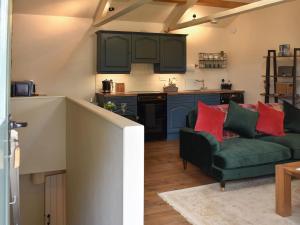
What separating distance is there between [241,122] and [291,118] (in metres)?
0.98

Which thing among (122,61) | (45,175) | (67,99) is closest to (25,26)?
(122,61)

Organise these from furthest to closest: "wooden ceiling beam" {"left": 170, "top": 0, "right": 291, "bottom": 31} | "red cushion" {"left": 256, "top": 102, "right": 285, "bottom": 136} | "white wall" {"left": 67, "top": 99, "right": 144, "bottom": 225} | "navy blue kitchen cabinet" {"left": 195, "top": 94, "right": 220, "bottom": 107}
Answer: "navy blue kitchen cabinet" {"left": 195, "top": 94, "right": 220, "bottom": 107} → "red cushion" {"left": 256, "top": 102, "right": 285, "bottom": 136} → "wooden ceiling beam" {"left": 170, "top": 0, "right": 291, "bottom": 31} → "white wall" {"left": 67, "top": 99, "right": 144, "bottom": 225}

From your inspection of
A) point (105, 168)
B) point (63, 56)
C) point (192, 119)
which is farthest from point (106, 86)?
point (105, 168)

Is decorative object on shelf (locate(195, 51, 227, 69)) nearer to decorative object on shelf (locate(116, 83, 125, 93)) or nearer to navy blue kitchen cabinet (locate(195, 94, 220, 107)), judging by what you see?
navy blue kitchen cabinet (locate(195, 94, 220, 107))

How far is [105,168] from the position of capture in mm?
2613

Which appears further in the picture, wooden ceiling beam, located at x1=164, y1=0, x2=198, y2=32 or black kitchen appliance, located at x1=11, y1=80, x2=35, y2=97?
wooden ceiling beam, located at x1=164, y1=0, x2=198, y2=32

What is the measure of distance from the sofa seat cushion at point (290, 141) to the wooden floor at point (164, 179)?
1008 millimetres

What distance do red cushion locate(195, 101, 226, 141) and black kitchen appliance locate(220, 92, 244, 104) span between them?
2978 mm

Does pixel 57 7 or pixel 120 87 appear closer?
pixel 57 7

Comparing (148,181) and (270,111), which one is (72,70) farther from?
(270,111)

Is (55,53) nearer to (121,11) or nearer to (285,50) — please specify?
(121,11)

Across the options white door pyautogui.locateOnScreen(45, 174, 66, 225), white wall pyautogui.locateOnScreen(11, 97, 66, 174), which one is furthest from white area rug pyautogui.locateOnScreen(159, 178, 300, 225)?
white door pyautogui.locateOnScreen(45, 174, 66, 225)

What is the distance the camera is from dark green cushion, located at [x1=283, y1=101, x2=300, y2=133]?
468 centimetres

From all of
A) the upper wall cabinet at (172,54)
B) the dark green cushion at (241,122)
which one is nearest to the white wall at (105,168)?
the dark green cushion at (241,122)
